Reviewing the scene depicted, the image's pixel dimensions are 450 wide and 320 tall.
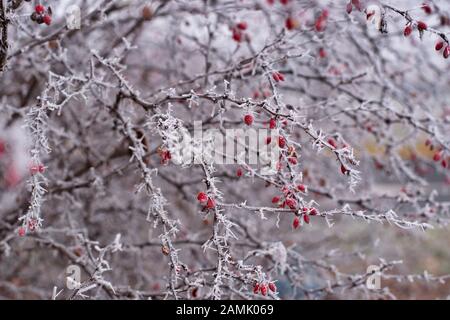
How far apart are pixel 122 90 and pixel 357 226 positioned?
710 cm

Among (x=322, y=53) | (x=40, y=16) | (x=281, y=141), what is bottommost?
(x=281, y=141)

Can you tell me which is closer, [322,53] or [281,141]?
[281,141]

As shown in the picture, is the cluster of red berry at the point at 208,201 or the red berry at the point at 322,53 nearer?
the cluster of red berry at the point at 208,201

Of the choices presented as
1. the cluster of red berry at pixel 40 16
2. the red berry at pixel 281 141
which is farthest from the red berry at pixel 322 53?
the cluster of red berry at pixel 40 16

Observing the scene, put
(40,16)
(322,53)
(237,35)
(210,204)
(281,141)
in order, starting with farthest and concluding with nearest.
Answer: (322,53), (237,35), (40,16), (281,141), (210,204)

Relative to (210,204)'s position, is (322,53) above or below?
above

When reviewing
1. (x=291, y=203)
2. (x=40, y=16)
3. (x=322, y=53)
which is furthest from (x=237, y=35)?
(x=291, y=203)

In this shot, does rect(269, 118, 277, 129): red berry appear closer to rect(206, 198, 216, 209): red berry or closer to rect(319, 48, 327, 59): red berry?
rect(206, 198, 216, 209): red berry

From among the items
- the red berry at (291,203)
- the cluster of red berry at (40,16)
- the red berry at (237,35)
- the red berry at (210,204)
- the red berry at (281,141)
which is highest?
the red berry at (237,35)

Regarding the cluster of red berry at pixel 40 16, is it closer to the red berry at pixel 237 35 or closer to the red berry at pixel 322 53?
the red berry at pixel 237 35

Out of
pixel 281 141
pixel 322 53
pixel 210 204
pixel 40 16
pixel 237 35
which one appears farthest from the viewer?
pixel 322 53

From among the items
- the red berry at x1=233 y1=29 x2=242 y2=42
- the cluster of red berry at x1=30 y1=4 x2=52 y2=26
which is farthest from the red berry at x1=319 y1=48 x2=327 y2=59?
the cluster of red berry at x1=30 y1=4 x2=52 y2=26

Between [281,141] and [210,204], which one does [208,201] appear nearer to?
[210,204]
